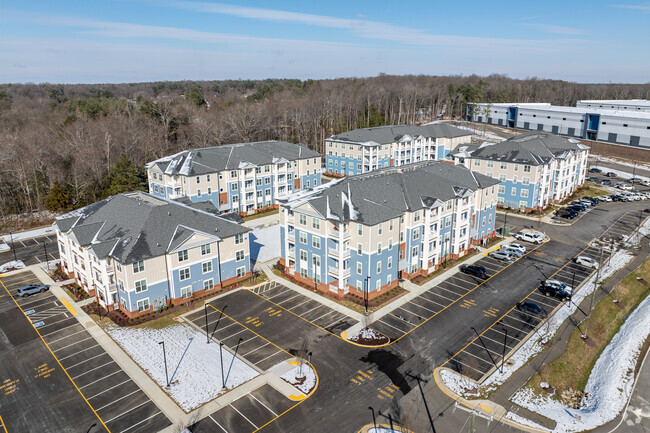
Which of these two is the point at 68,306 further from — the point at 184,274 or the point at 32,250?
the point at 32,250

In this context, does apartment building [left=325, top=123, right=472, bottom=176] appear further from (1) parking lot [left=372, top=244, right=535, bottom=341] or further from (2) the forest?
(1) parking lot [left=372, top=244, right=535, bottom=341]

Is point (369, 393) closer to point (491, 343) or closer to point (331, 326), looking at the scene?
point (331, 326)

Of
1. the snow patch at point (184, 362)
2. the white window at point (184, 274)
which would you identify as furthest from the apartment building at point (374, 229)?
the snow patch at point (184, 362)

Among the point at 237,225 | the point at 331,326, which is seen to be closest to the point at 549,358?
the point at 331,326

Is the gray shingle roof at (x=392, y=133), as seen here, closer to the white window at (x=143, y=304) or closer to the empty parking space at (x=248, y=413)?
the white window at (x=143, y=304)

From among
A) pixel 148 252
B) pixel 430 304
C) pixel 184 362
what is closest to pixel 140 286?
pixel 148 252
